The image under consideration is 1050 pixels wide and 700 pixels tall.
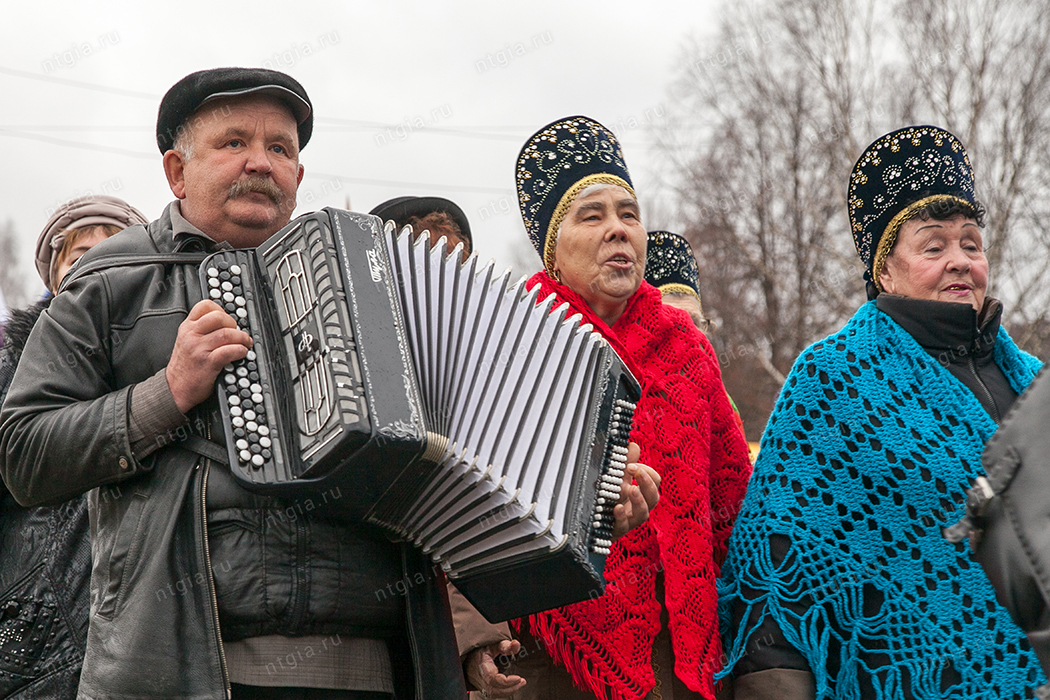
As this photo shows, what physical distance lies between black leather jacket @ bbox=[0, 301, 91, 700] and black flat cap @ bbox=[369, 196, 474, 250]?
1.55 meters

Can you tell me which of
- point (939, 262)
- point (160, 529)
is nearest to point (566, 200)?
point (939, 262)

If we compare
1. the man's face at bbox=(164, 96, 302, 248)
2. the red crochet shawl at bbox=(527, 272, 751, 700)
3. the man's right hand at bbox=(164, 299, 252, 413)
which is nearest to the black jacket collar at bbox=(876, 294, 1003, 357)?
the red crochet shawl at bbox=(527, 272, 751, 700)

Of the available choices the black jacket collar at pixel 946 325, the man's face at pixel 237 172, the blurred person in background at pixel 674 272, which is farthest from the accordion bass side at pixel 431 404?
the blurred person in background at pixel 674 272

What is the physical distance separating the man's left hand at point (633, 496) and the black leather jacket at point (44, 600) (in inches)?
59.2

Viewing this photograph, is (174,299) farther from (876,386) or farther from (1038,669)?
(1038,669)

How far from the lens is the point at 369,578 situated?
92.8 inches

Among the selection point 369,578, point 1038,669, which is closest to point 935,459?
point 1038,669

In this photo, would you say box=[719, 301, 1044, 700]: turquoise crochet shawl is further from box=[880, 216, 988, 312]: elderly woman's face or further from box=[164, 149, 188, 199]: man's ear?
box=[164, 149, 188, 199]: man's ear

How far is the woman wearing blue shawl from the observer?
113 inches

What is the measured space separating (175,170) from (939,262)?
7.26 feet

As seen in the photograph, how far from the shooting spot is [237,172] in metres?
2.55

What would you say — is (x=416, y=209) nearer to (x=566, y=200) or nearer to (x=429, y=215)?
(x=429, y=215)

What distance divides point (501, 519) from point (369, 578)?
0.32m

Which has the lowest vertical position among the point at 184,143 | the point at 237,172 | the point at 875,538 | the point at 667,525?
the point at 875,538
